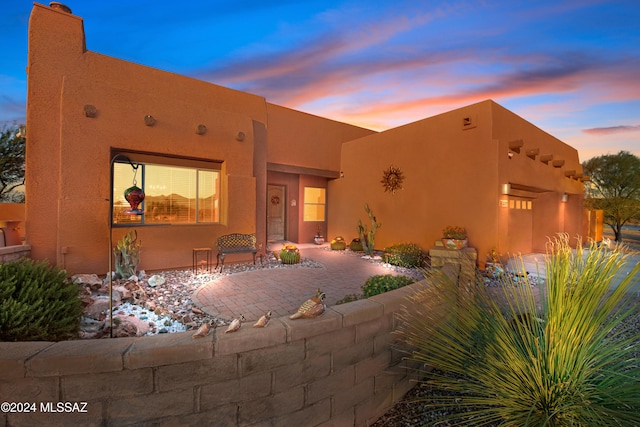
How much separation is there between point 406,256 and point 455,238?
54.6 inches

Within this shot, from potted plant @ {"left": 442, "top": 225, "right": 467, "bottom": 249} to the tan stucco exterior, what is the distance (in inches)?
14.1

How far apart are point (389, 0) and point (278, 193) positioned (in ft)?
Result: 24.2

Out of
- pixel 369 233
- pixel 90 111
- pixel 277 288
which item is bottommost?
pixel 277 288

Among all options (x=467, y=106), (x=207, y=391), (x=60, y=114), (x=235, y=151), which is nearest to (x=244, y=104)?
(x=235, y=151)

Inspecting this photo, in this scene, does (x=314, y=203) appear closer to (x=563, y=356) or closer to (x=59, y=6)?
(x=59, y=6)

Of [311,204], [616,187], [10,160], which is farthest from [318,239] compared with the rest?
[616,187]

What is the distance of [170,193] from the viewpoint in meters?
6.94

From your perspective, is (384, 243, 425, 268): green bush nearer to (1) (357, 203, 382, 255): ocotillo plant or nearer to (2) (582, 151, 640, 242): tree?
(1) (357, 203, 382, 255): ocotillo plant

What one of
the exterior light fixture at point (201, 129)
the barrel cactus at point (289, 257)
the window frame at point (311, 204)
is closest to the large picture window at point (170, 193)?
the exterior light fixture at point (201, 129)

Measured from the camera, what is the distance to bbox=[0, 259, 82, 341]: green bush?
2.18 metres

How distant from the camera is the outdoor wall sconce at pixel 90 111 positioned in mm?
5637

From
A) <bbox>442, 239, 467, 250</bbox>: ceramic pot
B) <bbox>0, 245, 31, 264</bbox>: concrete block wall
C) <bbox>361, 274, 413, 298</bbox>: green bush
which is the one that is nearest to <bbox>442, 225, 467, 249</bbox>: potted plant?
<bbox>442, 239, 467, 250</bbox>: ceramic pot

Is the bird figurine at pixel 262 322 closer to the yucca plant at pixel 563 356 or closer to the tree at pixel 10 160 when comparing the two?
the yucca plant at pixel 563 356

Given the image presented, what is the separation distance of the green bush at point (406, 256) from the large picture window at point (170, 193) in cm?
524
